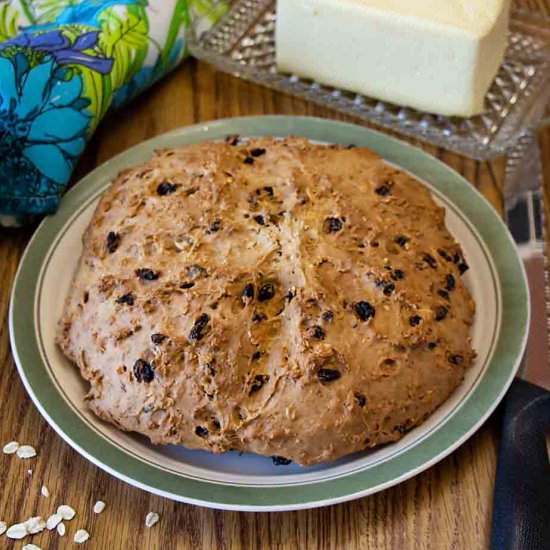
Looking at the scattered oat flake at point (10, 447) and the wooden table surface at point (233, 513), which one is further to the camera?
the scattered oat flake at point (10, 447)

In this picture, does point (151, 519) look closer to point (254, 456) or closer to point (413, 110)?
point (254, 456)

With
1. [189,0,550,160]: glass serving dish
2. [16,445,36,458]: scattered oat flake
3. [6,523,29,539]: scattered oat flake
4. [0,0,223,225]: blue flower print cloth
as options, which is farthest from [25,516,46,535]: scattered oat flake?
[189,0,550,160]: glass serving dish

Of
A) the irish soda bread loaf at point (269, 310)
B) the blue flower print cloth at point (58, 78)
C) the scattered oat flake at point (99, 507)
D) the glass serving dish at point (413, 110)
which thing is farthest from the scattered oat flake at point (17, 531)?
the glass serving dish at point (413, 110)

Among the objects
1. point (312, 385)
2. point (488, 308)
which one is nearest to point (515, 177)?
point (488, 308)

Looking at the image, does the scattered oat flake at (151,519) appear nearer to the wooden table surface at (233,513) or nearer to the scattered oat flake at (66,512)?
the wooden table surface at (233,513)

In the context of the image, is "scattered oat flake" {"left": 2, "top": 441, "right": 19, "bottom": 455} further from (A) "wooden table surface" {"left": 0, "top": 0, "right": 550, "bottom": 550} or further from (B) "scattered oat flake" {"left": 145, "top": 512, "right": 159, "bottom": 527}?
(B) "scattered oat flake" {"left": 145, "top": 512, "right": 159, "bottom": 527}

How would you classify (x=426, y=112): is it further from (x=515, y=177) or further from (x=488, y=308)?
(x=488, y=308)

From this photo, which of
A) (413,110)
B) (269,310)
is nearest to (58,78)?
(269,310)
